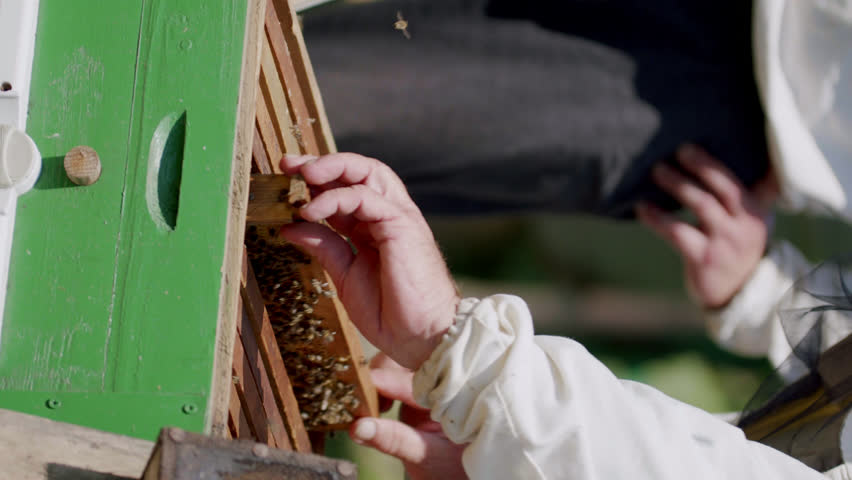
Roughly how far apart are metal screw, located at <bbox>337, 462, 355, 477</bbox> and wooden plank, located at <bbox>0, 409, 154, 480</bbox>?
205 millimetres

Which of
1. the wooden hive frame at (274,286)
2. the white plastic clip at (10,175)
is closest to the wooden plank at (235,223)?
the wooden hive frame at (274,286)

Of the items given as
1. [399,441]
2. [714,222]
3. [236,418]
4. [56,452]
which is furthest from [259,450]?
[714,222]

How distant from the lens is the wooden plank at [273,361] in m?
1.24

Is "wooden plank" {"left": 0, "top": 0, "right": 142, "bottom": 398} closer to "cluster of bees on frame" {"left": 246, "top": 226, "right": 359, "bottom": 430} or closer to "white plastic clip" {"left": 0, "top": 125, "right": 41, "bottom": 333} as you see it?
"white plastic clip" {"left": 0, "top": 125, "right": 41, "bottom": 333}

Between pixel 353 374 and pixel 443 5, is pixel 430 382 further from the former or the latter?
pixel 443 5

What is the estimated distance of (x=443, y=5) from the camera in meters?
2.12

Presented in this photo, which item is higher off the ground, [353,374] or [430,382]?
[430,382]

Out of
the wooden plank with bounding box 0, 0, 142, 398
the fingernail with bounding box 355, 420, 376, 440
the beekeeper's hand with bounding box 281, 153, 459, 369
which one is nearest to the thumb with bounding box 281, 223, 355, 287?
the beekeeper's hand with bounding box 281, 153, 459, 369

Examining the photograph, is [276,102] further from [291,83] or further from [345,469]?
[345,469]

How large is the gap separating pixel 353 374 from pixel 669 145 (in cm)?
108

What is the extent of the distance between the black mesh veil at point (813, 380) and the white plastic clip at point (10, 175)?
1.21 m

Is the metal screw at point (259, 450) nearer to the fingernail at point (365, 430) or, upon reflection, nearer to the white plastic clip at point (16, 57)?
the white plastic clip at point (16, 57)

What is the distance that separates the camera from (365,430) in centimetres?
151

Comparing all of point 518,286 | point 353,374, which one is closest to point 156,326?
point 353,374
